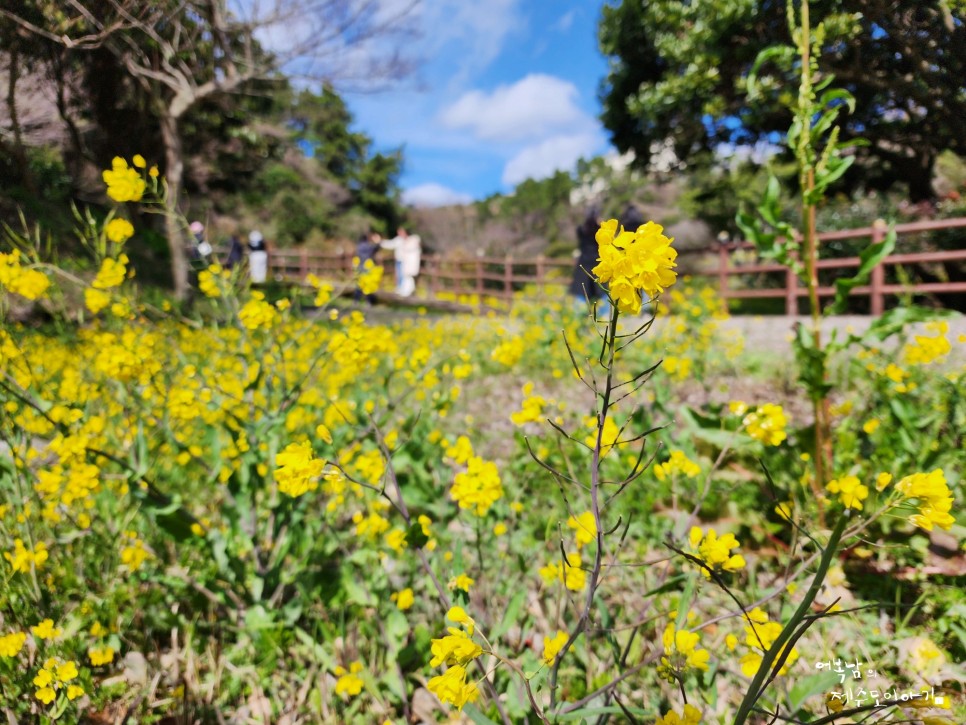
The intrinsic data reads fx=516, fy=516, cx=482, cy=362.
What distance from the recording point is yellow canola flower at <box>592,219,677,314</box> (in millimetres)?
618

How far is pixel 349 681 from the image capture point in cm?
129

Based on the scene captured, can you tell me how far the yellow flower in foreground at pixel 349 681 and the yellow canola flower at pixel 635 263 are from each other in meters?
1.19

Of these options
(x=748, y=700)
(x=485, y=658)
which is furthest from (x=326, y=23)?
(x=748, y=700)

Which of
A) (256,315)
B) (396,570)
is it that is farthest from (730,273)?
(256,315)

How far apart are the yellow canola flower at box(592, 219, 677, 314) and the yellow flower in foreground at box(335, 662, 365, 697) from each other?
3.91 feet

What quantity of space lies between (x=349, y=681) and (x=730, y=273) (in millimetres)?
8734

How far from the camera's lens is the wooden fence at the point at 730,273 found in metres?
6.00

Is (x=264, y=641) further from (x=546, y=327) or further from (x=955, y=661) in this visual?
(x=546, y=327)

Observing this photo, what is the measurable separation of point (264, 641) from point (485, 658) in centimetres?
69

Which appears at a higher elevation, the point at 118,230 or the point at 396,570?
the point at 118,230

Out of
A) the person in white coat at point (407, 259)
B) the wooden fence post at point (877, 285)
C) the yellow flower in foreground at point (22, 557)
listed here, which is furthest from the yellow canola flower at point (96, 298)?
the person in white coat at point (407, 259)

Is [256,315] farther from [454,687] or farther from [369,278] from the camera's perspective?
[454,687]

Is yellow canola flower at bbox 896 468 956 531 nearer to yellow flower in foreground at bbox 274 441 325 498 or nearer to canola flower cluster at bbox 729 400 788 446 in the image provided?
→ canola flower cluster at bbox 729 400 788 446

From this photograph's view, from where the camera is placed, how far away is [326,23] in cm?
429
